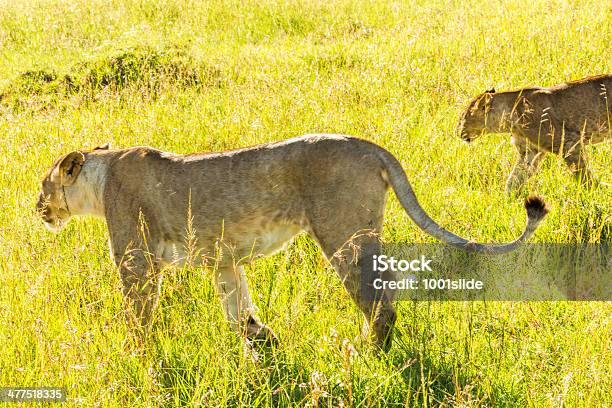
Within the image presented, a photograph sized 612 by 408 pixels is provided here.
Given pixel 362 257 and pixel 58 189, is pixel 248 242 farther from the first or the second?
pixel 58 189

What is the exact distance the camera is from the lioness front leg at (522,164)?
5.36 m

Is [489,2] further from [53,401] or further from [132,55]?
[53,401]

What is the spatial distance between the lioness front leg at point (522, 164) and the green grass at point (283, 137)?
112 mm

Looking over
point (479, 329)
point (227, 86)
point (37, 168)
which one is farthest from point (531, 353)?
point (227, 86)

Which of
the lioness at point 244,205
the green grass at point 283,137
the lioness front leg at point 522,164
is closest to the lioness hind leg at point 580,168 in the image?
the green grass at point 283,137

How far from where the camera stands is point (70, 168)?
4.57 m

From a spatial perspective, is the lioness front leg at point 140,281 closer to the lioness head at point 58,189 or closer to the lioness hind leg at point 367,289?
the lioness head at point 58,189

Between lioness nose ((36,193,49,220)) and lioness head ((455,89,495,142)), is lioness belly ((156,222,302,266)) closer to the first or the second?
lioness nose ((36,193,49,220))

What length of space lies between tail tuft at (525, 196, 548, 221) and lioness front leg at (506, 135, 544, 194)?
75.4 inches

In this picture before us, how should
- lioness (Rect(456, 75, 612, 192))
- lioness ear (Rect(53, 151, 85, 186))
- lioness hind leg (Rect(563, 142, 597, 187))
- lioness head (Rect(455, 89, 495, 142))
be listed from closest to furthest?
1. lioness ear (Rect(53, 151, 85, 186))
2. lioness hind leg (Rect(563, 142, 597, 187))
3. lioness (Rect(456, 75, 612, 192))
4. lioness head (Rect(455, 89, 495, 142))

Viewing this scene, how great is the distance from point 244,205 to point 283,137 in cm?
236

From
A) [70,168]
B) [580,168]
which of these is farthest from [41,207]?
[580,168]

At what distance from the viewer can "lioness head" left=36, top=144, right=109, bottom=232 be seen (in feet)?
15.0

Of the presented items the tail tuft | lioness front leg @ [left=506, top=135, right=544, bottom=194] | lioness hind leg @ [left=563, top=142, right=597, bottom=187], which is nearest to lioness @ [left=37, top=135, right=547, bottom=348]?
the tail tuft
